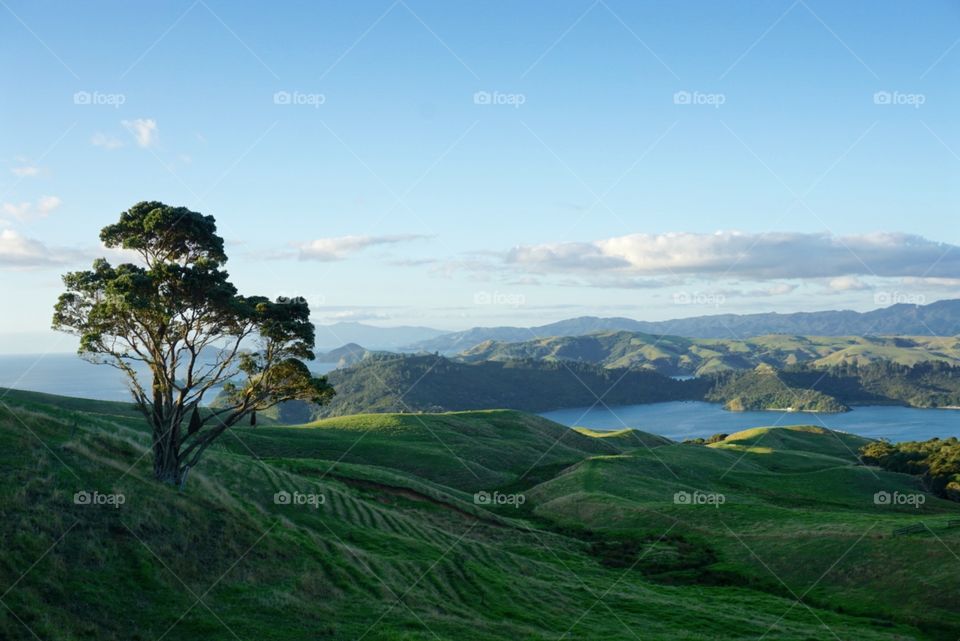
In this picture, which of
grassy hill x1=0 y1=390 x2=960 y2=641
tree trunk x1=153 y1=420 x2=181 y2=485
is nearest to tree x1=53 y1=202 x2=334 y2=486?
tree trunk x1=153 y1=420 x2=181 y2=485

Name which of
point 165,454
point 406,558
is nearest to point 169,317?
point 165,454

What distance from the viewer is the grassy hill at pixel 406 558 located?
22.5 m

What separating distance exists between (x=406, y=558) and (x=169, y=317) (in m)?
19.2

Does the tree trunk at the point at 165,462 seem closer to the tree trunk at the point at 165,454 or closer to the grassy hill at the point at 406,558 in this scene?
the tree trunk at the point at 165,454

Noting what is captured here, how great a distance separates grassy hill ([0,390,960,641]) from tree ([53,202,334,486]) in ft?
12.8

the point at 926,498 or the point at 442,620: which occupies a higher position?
the point at 442,620

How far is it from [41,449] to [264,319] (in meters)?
12.1

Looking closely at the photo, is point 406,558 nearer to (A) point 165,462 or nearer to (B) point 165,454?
(A) point 165,462

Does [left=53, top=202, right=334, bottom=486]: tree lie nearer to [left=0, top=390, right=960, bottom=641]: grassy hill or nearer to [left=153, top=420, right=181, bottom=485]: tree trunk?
[left=153, top=420, right=181, bottom=485]: tree trunk

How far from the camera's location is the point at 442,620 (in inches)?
1070

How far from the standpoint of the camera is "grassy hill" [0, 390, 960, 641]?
2248 cm

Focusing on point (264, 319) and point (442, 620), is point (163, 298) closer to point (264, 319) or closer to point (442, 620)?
point (264, 319)

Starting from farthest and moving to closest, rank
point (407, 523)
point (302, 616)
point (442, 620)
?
point (407, 523) < point (442, 620) < point (302, 616)

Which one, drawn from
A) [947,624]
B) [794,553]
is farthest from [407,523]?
[947,624]
